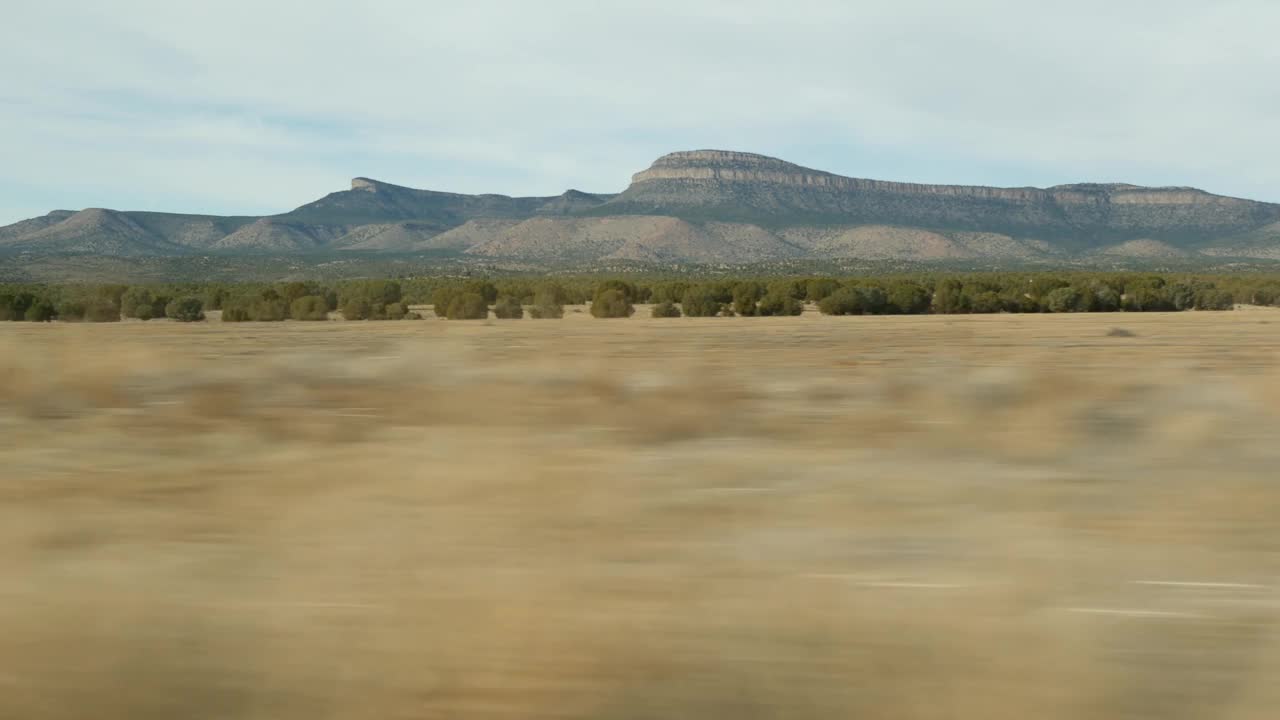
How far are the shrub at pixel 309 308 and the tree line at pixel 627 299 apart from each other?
0.03 m

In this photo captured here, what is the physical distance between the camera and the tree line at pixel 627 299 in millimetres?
25875

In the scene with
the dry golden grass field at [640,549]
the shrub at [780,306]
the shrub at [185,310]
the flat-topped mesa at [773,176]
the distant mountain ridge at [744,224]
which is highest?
the flat-topped mesa at [773,176]

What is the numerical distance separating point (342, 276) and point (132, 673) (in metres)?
103

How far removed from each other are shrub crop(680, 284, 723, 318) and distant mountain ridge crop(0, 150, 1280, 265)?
101474 millimetres

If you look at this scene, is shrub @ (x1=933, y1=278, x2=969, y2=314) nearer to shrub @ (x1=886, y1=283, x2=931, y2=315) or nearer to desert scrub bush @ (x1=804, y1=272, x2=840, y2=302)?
shrub @ (x1=886, y1=283, x2=931, y2=315)

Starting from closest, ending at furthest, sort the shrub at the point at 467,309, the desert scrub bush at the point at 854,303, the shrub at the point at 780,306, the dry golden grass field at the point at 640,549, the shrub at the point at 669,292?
the dry golden grass field at the point at 640,549 → the shrub at the point at 467,309 → the desert scrub bush at the point at 854,303 → the shrub at the point at 780,306 → the shrub at the point at 669,292

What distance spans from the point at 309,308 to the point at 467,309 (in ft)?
13.3

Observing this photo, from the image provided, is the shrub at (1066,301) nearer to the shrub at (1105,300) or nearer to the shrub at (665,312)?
the shrub at (1105,300)

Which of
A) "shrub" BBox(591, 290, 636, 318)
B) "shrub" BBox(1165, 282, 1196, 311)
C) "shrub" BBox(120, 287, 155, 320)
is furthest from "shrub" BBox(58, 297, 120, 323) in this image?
"shrub" BBox(1165, 282, 1196, 311)

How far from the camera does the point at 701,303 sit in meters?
33.8

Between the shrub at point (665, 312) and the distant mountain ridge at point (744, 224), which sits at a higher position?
the distant mountain ridge at point (744, 224)

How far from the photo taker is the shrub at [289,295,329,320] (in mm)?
26109

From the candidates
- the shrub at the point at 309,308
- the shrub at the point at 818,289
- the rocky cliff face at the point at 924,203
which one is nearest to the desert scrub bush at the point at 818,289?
the shrub at the point at 818,289

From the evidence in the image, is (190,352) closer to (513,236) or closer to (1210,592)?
(1210,592)
